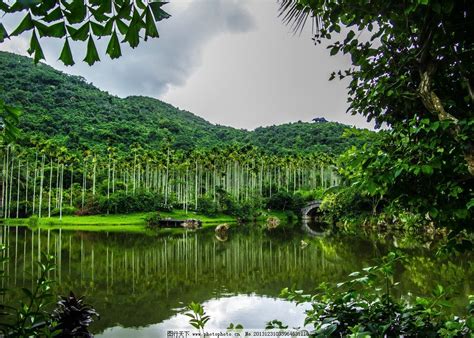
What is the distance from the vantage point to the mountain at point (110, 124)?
93.4 metres

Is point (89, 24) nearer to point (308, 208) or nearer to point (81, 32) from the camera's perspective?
point (81, 32)

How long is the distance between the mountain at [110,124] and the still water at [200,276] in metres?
63.6

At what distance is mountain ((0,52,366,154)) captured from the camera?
9338 cm

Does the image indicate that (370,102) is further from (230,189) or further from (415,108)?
(230,189)

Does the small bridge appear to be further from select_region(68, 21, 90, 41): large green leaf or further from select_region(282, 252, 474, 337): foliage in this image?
select_region(68, 21, 90, 41): large green leaf

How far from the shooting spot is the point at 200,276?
18.4 metres

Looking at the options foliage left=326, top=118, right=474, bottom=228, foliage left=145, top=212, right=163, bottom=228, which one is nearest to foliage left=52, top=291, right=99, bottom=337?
foliage left=326, top=118, right=474, bottom=228

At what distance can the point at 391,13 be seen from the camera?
9.00 ft

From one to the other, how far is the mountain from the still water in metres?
63.6

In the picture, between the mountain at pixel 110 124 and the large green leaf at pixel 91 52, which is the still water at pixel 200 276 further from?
the mountain at pixel 110 124

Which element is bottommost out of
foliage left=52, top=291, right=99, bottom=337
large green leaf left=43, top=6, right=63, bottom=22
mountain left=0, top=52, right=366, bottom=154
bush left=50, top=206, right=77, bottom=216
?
bush left=50, top=206, right=77, bottom=216

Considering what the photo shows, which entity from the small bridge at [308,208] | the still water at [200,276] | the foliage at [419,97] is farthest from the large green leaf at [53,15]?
the small bridge at [308,208]

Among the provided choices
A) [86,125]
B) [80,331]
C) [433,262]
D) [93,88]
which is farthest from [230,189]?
[93,88]

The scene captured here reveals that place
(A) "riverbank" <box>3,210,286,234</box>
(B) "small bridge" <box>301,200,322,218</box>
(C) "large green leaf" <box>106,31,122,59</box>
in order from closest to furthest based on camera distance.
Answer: (C) "large green leaf" <box>106,31,122,59</box>
(A) "riverbank" <box>3,210,286,234</box>
(B) "small bridge" <box>301,200,322,218</box>
